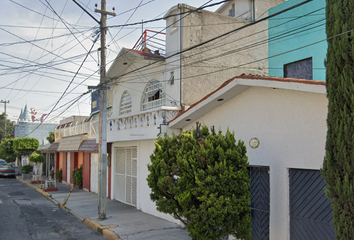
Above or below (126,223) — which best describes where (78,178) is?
above

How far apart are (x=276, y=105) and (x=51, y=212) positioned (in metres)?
10.3

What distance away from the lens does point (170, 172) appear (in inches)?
273

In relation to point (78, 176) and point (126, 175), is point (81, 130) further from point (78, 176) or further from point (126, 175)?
point (126, 175)

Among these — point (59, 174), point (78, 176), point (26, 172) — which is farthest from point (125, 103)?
point (26, 172)

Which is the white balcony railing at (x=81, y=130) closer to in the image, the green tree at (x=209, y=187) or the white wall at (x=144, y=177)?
the white wall at (x=144, y=177)

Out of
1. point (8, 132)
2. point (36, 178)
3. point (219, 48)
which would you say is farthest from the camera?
point (8, 132)

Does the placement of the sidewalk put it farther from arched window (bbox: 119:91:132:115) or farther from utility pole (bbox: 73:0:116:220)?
arched window (bbox: 119:91:132:115)

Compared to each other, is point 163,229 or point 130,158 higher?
point 130,158

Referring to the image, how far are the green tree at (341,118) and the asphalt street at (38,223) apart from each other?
7032 mm

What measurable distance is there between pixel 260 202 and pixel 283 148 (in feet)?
4.51

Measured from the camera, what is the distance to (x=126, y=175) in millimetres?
14828

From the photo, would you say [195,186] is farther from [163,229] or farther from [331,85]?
[163,229]

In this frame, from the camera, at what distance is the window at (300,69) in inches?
515

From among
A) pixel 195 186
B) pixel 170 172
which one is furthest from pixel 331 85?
pixel 170 172
